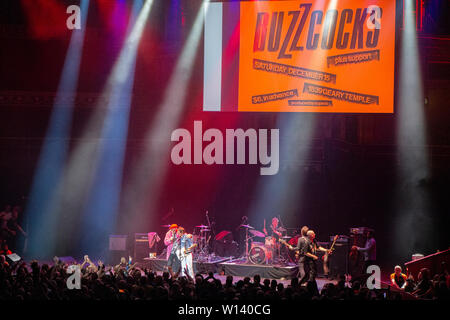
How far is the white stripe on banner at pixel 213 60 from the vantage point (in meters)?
12.2

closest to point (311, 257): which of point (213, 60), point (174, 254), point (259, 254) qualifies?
point (259, 254)

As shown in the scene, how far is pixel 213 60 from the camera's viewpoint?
40.2 ft

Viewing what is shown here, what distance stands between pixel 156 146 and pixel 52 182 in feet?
11.2

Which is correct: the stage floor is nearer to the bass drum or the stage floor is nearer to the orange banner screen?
the bass drum

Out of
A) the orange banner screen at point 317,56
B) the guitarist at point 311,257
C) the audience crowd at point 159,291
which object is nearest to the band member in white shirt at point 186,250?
the guitarist at point 311,257

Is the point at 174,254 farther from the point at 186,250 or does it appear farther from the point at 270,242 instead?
the point at 270,242

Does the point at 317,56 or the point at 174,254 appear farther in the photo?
the point at 317,56

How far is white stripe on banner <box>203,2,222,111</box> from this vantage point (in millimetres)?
12227

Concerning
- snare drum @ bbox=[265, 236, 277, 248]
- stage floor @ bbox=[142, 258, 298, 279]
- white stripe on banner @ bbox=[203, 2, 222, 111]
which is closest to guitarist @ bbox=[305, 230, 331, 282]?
stage floor @ bbox=[142, 258, 298, 279]

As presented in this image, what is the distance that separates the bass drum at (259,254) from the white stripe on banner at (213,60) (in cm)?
348

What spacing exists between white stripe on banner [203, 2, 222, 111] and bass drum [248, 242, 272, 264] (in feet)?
11.4

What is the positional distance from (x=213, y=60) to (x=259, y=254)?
4.85 meters
